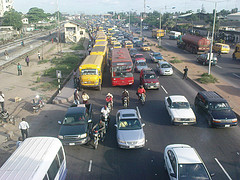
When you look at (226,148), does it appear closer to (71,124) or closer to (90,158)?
(90,158)

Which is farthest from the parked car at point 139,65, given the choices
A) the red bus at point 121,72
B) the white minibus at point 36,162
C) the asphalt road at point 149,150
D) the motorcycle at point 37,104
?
the white minibus at point 36,162

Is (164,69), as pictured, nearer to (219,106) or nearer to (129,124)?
(219,106)

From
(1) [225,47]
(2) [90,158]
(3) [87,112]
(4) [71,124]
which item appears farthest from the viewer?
(1) [225,47]

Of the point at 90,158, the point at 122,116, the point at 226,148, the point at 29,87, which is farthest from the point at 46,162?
the point at 29,87

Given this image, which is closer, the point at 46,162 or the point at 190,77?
the point at 46,162

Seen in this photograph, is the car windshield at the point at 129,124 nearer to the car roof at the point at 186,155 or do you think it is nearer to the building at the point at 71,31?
the car roof at the point at 186,155

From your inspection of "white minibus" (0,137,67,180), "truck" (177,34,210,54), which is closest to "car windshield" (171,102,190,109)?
"white minibus" (0,137,67,180)

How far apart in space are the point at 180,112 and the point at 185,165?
658 centimetres

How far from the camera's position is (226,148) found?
41.0 feet

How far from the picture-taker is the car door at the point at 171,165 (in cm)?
917

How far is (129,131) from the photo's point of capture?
12.6 meters

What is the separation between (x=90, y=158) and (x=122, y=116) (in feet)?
10.7

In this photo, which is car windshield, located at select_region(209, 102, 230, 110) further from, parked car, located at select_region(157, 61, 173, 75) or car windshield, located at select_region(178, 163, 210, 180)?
parked car, located at select_region(157, 61, 173, 75)

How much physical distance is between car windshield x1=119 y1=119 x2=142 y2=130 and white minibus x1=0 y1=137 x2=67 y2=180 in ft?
14.7
